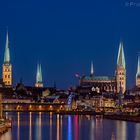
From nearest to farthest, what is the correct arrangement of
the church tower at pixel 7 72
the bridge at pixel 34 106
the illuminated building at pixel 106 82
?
the bridge at pixel 34 106
the church tower at pixel 7 72
the illuminated building at pixel 106 82

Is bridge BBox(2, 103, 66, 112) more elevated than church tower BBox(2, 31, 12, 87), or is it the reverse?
church tower BBox(2, 31, 12, 87)

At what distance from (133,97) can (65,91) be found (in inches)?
441

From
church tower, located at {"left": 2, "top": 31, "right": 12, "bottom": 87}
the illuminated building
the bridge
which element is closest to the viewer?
the bridge

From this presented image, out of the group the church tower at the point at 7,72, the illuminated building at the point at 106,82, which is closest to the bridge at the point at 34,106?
the church tower at the point at 7,72

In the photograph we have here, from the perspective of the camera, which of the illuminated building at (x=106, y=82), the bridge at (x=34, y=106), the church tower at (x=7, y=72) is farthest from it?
the illuminated building at (x=106, y=82)

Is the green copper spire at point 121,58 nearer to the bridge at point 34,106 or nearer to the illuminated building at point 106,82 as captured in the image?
the illuminated building at point 106,82

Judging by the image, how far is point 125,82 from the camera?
111 metres

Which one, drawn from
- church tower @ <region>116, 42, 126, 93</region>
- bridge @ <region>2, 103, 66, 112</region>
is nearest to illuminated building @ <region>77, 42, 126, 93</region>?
church tower @ <region>116, 42, 126, 93</region>

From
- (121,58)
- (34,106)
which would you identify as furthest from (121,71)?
(34,106)

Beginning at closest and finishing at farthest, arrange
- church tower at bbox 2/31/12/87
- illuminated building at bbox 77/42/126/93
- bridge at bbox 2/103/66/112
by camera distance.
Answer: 1. bridge at bbox 2/103/66/112
2. church tower at bbox 2/31/12/87
3. illuminated building at bbox 77/42/126/93

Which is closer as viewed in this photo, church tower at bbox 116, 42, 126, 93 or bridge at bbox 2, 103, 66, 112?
bridge at bbox 2, 103, 66, 112

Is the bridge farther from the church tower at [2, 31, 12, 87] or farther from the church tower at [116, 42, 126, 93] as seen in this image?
the church tower at [116, 42, 126, 93]

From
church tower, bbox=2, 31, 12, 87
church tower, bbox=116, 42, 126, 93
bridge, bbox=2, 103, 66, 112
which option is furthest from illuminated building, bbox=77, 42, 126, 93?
bridge, bbox=2, 103, 66, 112

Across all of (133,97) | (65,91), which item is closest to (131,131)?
(133,97)
